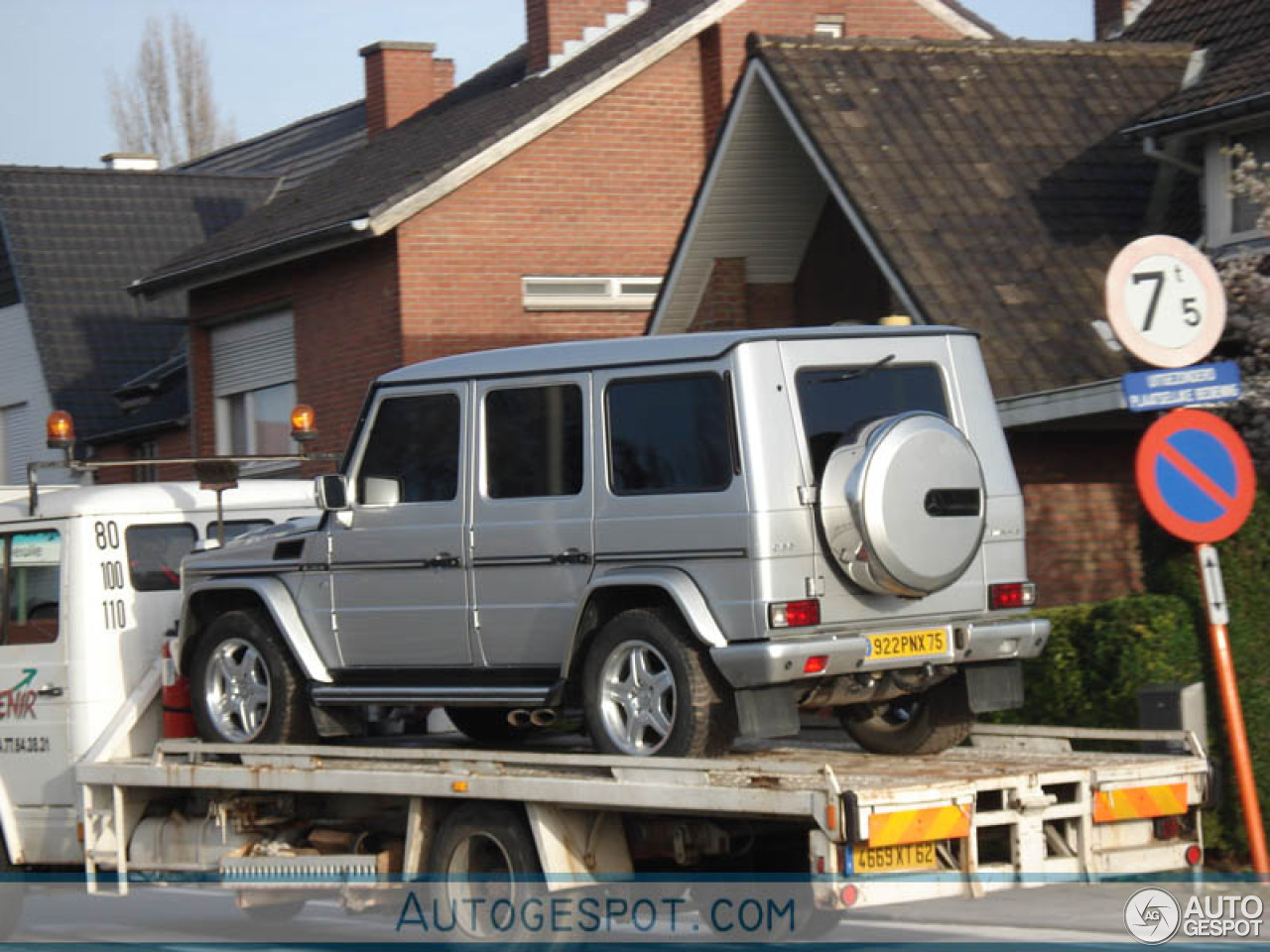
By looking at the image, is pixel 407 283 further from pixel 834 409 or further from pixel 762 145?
pixel 834 409

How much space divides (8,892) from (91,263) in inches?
879

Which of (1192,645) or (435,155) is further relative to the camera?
(435,155)

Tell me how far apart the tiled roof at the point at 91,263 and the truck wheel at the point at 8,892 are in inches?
771

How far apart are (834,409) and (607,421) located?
97 centimetres

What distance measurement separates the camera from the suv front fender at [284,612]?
10203 millimetres

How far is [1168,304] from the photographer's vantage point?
10391 millimetres

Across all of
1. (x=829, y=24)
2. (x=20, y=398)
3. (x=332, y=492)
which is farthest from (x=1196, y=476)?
(x=20, y=398)

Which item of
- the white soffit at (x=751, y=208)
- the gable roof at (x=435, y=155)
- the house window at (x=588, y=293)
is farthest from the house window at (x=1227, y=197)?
the gable roof at (x=435, y=155)

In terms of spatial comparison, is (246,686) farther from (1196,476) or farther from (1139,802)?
(1196,476)

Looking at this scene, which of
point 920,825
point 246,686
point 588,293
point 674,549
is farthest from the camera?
point 588,293

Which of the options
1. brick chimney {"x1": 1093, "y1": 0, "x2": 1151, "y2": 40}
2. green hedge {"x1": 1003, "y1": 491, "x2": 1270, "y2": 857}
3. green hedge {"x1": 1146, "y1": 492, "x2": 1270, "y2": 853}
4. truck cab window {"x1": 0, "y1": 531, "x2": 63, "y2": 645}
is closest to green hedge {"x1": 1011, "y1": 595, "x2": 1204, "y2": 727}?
green hedge {"x1": 1003, "y1": 491, "x2": 1270, "y2": 857}

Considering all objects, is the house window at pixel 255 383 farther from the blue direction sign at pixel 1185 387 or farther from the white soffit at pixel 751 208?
the blue direction sign at pixel 1185 387

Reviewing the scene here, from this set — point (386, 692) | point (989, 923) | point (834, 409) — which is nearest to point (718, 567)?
point (834, 409)

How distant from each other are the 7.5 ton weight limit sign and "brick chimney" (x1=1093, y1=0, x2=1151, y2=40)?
16024 millimetres
